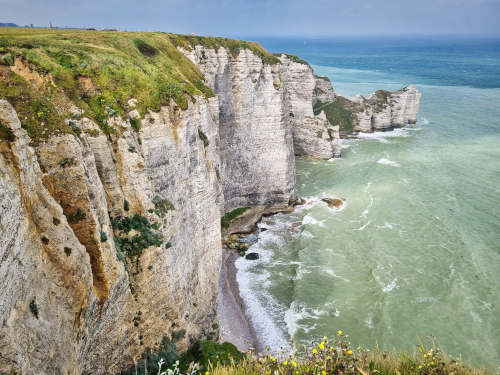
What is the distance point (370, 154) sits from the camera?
205ft

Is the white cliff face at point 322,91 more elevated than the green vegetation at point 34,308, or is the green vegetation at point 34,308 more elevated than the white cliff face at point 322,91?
the green vegetation at point 34,308

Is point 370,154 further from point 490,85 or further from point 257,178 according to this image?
point 490,85

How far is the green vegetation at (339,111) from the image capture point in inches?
2924

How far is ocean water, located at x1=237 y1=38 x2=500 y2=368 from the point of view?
25688mm

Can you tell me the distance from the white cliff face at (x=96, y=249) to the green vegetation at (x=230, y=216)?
596 inches

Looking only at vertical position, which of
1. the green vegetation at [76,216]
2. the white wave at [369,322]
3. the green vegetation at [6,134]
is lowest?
the white wave at [369,322]

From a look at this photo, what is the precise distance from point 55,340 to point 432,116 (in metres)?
93.5

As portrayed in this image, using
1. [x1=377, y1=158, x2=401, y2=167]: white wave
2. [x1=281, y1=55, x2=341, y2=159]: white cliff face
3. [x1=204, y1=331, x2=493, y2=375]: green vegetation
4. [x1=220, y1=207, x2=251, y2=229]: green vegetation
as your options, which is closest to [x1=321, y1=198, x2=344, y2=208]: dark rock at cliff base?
[x1=220, y1=207, x2=251, y2=229]: green vegetation

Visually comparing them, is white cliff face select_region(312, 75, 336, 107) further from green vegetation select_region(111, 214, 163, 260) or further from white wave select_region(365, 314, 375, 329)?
green vegetation select_region(111, 214, 163, 260)

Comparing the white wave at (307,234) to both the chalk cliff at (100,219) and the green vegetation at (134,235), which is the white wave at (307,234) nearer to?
the chalk cliff at (100,219)

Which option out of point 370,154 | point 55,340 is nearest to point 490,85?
point 370,154

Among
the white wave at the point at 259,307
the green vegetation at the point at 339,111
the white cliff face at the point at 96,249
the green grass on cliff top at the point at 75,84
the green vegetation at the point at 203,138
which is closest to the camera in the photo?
the white cliff face at the point at 96,249

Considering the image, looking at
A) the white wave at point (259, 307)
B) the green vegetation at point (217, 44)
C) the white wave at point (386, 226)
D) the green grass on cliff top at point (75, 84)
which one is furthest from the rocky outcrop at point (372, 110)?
the green grass on cliff top at point (75, 84)

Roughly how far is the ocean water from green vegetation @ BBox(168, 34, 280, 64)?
1941 cm
